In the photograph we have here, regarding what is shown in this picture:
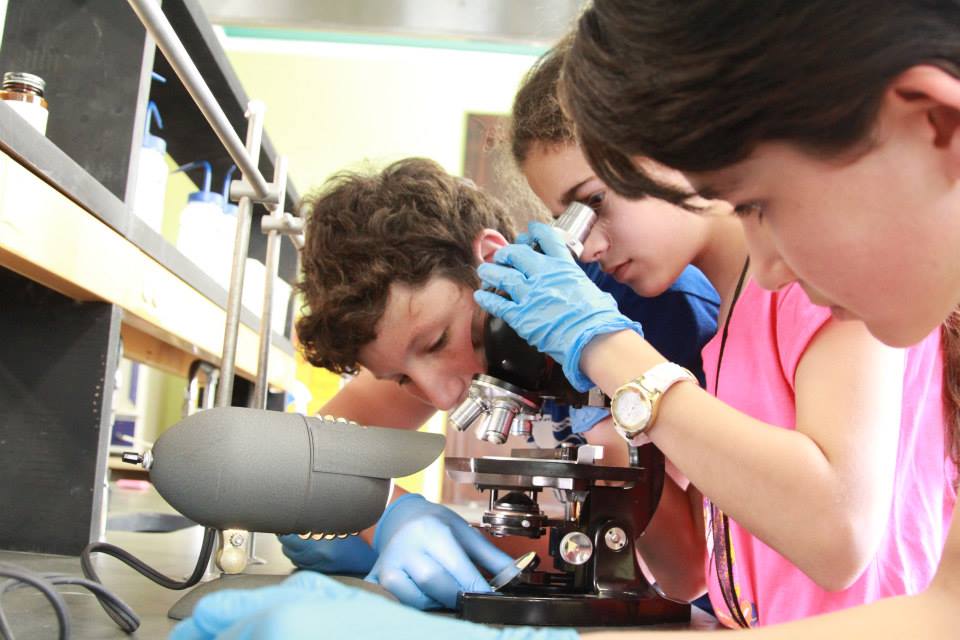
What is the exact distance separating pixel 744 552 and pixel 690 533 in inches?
9.7

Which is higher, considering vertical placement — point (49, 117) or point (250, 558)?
point (49, 117)

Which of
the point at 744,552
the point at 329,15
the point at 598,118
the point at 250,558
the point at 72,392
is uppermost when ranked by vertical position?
the point at 329,15

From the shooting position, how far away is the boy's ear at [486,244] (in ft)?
4.40

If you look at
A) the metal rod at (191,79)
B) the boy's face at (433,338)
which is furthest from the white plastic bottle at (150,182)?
the boy's face at (433,338)

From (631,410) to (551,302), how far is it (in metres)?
0.19

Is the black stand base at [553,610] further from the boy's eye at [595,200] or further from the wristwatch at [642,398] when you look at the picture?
the boy's eye at [595,200]

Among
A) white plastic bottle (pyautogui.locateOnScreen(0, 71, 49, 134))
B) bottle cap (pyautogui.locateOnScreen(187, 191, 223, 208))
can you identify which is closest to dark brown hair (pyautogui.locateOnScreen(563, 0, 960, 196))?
white plastic bottle (pyautogui.locateOnScreen(0, 71, 49, 134))

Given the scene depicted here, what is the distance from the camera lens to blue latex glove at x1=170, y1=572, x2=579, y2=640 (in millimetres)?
427

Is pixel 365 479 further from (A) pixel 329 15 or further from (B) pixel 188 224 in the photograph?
(A) pixel 329 15

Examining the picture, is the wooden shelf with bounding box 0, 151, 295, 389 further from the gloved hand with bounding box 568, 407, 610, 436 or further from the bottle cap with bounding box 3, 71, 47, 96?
the gloved hand with bounding box 568, 407, 610, 436

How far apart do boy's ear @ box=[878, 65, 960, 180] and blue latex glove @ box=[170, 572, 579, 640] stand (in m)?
0.34

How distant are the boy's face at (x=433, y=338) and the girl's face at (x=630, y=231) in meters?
0.20

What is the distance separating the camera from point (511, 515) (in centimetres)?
97

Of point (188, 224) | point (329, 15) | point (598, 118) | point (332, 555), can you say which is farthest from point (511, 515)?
point (329, 15)
